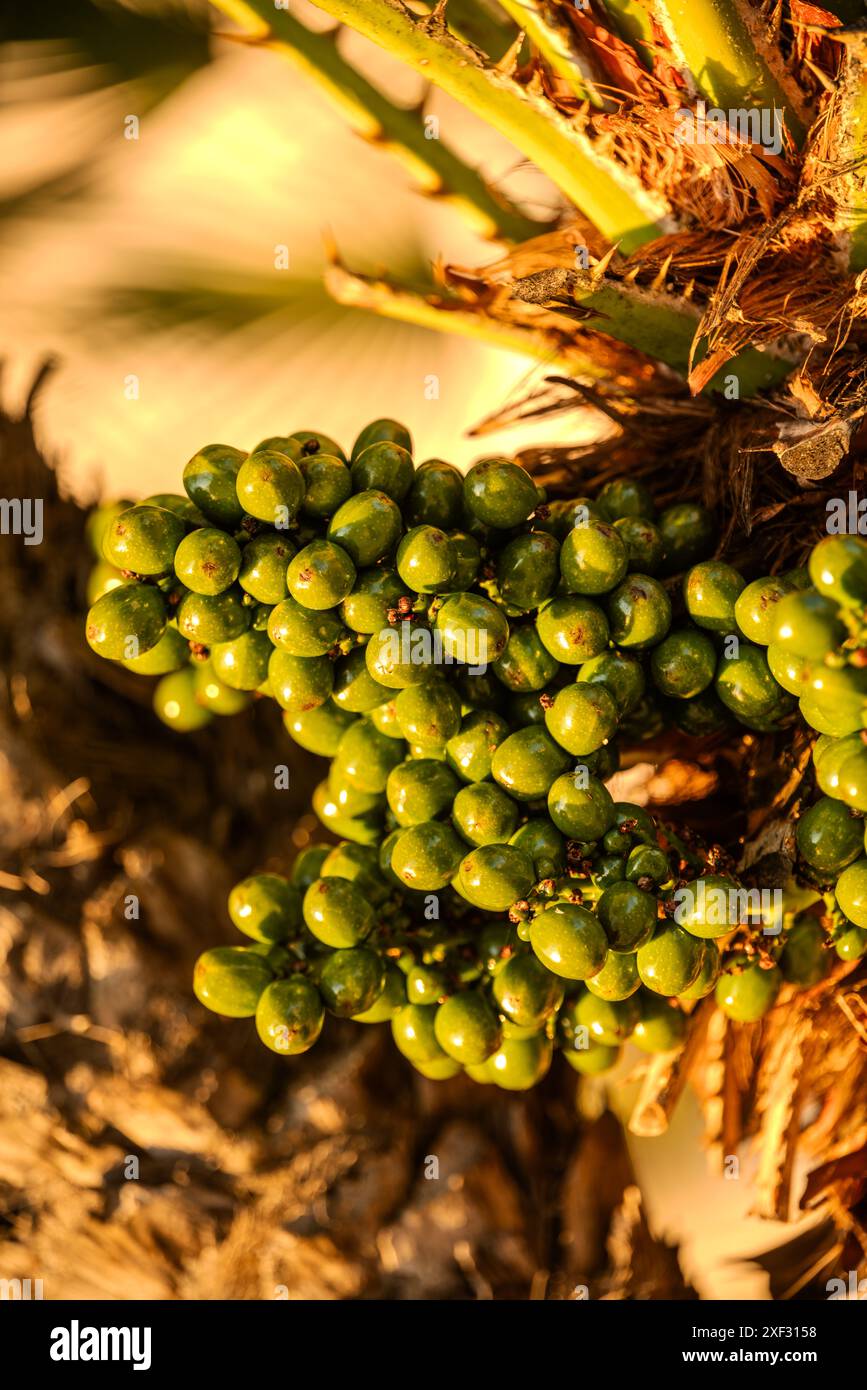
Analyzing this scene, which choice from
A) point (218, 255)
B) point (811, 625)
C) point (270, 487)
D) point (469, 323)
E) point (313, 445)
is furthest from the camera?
point (218, 255)

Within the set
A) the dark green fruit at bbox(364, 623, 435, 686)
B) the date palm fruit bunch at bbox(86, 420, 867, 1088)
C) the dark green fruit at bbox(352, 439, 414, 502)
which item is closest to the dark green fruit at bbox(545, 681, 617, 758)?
the date palm fruit bunch at bbox(86, 420, 867, 1088)

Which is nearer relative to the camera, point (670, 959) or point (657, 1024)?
point (670, 959)

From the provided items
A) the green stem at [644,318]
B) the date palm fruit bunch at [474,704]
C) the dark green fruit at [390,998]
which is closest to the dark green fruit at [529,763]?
the date palm fruit bunch at [474,704]

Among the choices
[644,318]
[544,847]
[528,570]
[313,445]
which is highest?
[644,318]

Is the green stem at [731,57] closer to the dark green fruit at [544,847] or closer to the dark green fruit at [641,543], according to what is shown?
the dark green fruit at [641,543]

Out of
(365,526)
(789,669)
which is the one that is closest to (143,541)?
(365,526)

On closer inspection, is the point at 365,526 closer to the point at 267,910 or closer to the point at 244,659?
the point at 244,659

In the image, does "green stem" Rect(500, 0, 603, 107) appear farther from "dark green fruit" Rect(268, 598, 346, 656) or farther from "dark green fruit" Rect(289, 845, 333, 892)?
"dark green fruit" Rect(289, 845, 333, 892)
